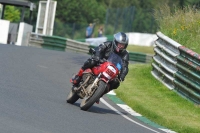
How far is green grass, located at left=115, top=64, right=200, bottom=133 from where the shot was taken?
1229 cm

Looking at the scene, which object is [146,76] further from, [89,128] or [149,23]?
[149,23]

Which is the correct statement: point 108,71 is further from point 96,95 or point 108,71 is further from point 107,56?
point 107,56

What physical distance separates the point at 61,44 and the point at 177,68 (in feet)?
47.5

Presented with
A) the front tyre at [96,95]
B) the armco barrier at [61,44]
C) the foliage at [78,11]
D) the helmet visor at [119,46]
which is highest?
the helmet visor at [119,46]

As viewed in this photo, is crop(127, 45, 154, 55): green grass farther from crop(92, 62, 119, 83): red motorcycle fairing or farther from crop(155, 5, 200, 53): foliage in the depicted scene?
crop(92, 62, 119, 83): red motorcycle fairing

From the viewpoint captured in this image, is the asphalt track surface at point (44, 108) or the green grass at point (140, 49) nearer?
the asphalt track surface at point (44, 108)

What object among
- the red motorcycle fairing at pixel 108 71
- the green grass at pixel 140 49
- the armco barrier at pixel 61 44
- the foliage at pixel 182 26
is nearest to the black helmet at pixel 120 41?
the red motorcycle fairing at pixel 108 71

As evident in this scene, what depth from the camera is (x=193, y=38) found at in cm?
1819

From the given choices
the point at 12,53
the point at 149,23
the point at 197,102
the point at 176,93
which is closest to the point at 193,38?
the point at 176,93

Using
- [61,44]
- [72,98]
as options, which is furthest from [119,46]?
[61,44]

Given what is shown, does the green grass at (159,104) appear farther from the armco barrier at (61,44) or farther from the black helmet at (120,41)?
the armco barrier at (61,44)

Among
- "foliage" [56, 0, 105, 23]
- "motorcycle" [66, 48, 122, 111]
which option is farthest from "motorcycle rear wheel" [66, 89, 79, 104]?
"foliage" [56, 0, 105, 23]

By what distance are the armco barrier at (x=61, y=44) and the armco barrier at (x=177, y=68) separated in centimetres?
1092

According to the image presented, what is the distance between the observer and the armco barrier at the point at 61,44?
1176 inches
